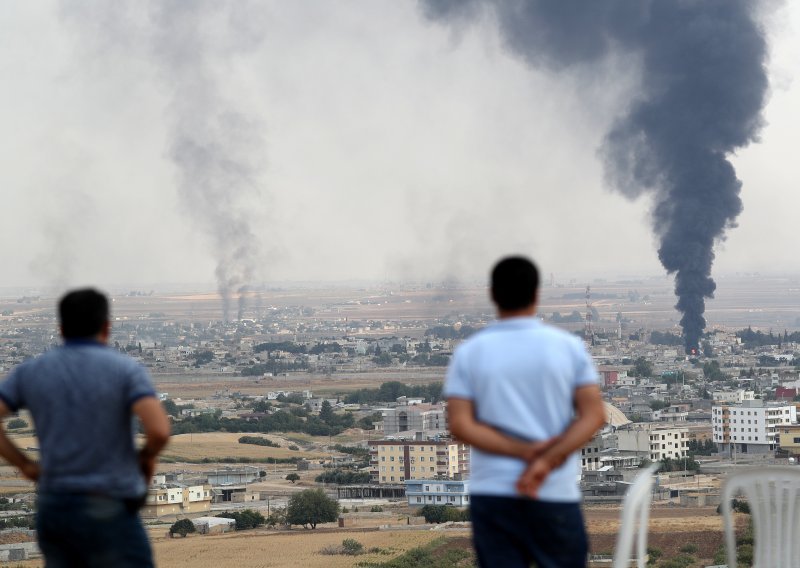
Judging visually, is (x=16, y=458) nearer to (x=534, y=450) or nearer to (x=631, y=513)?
(x=534, y=450)

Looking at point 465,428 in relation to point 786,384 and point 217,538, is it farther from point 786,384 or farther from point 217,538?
point 786,384


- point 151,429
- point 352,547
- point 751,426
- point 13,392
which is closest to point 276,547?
point 352,547

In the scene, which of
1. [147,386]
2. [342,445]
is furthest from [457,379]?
[342,445]

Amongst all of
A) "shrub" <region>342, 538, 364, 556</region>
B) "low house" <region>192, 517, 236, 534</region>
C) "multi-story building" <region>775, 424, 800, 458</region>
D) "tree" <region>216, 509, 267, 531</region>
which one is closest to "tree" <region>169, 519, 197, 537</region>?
"low house" <region>192, 517, 236, 534</region>

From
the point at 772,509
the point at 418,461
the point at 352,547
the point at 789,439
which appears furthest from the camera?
the point at 789,439

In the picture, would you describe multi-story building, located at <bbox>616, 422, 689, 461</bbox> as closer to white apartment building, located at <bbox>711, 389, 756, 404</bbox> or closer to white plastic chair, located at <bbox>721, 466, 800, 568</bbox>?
white apartment building, located at <bbox>711, 389, 756, 404</bbox>

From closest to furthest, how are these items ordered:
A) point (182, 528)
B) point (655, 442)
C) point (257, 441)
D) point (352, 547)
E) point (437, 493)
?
point (352, 547) → point (182, 528) → point (437, 493) → point (655, 442) → point (257, 441)

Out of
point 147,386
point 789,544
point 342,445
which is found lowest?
point 342,445
